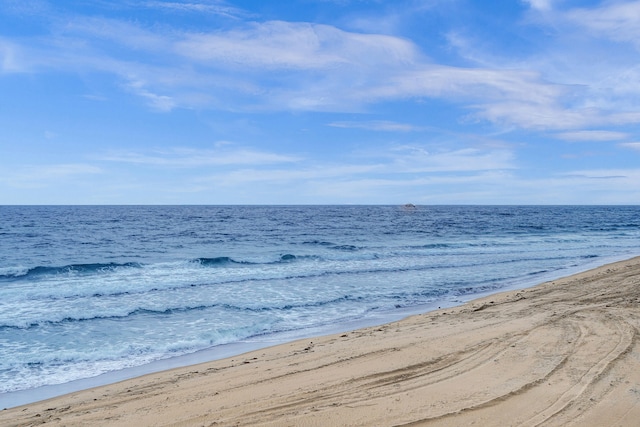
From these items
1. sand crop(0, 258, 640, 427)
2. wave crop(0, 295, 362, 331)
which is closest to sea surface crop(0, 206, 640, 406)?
wave crop(0, 295, 362, 331)

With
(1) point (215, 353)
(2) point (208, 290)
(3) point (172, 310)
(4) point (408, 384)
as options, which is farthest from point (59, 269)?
(4) point (408, 384)

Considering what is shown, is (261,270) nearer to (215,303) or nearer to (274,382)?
(215,303)

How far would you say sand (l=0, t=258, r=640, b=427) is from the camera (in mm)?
5645

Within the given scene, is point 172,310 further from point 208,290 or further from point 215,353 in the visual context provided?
point 215,353

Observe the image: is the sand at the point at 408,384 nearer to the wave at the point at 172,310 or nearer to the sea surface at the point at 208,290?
the sea surface at the point at 208,290

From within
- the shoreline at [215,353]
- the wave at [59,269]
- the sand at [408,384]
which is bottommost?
the shoreline at [215,353]

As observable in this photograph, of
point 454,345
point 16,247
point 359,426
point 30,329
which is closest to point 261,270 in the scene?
point 30,329

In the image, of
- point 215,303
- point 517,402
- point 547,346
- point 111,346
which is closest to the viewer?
point 517,402

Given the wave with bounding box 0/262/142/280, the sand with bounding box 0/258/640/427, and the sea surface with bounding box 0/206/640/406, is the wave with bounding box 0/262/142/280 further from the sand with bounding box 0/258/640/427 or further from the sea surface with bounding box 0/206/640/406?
the sand with bounding box 0/258/640/427

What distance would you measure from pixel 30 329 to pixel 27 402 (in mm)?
5148

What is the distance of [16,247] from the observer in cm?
3244

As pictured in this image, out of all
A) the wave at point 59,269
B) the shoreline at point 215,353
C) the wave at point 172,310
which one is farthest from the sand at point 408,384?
the wave at point 59,269

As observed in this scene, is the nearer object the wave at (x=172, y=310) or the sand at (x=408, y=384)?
the sand at (x=408, y=384)

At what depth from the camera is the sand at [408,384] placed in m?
5.64
